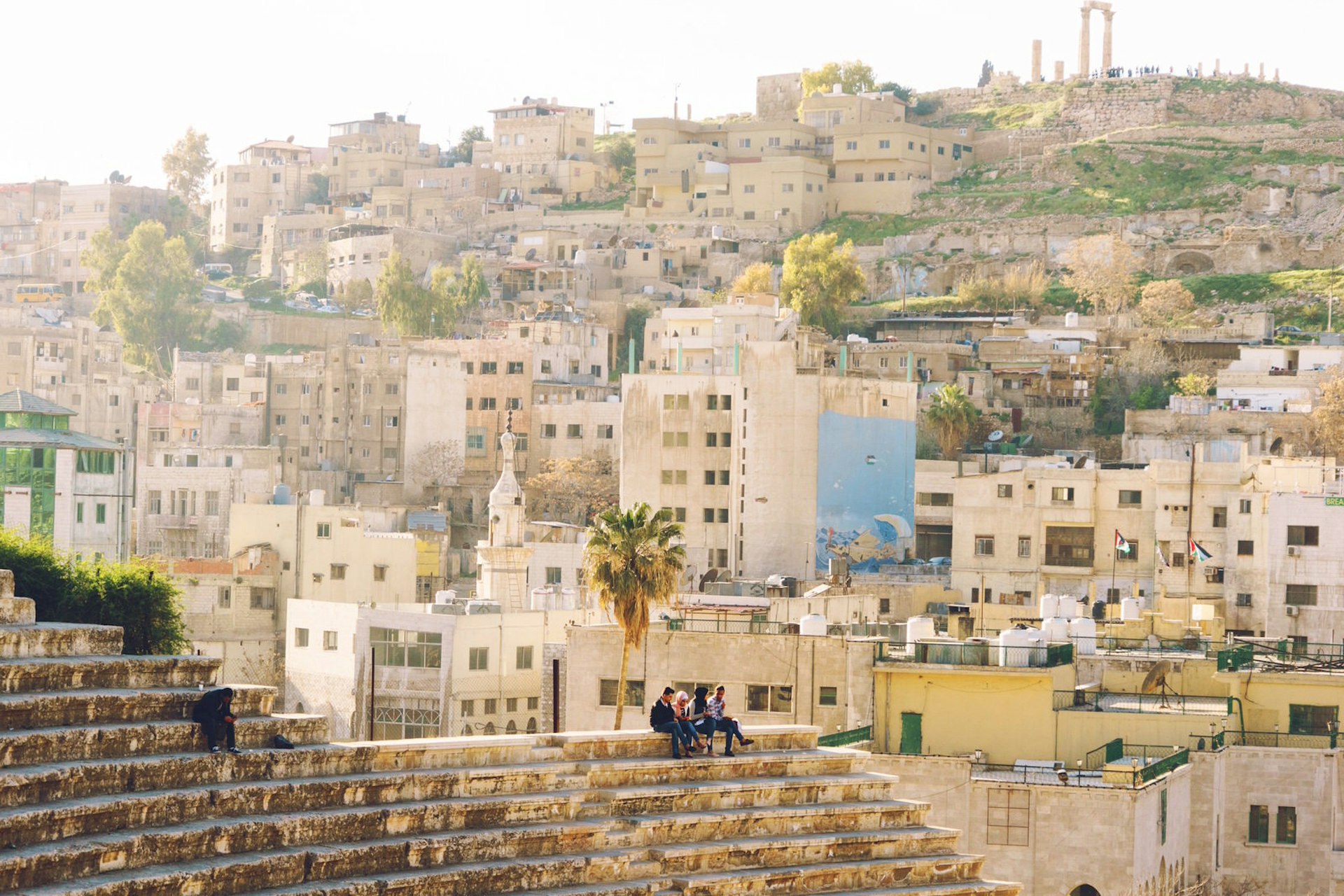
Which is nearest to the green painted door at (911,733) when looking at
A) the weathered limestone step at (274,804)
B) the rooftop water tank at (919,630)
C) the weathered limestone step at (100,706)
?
the rooftop water tank at (919,630)

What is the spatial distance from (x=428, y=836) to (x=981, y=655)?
13.4 meters

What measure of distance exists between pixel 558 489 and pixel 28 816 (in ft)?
194

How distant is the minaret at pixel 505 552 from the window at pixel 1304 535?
18441mm

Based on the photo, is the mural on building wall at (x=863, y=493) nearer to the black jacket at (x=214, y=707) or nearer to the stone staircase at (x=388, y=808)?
the stone staircase at (x=388, y=808)

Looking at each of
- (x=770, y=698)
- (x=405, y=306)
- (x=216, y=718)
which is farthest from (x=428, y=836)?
(x=405, y=306)

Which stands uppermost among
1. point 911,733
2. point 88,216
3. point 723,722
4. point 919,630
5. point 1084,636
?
point 88,216

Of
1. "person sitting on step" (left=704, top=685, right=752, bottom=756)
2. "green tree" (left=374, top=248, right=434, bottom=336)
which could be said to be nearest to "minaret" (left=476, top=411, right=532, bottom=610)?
"person sitting on step" (left=704, top=685, right=752, bottom=756)

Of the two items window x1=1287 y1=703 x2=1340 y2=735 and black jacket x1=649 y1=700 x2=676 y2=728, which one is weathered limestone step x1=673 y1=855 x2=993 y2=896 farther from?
window x1=1287 y1=703 x2=1340 y2=735

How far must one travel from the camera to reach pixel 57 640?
25.6m

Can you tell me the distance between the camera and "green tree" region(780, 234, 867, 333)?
102500mm

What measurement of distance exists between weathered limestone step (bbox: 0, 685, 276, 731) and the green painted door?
13.6 m

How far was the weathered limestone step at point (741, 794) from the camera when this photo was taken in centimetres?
2897

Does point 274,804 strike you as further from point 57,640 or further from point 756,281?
point 756,281

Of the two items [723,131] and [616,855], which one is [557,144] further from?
[616,855]
